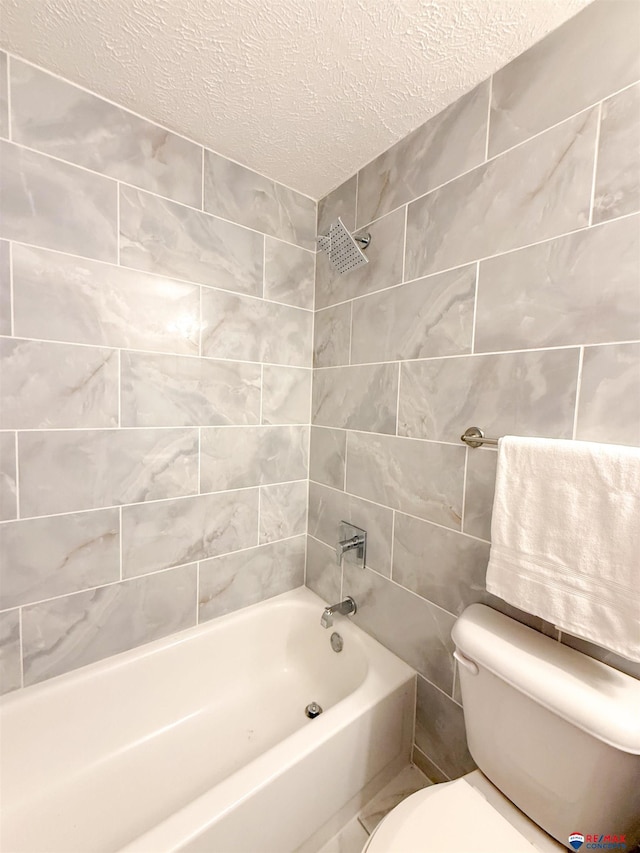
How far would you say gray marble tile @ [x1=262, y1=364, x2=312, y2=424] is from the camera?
59.2 inches

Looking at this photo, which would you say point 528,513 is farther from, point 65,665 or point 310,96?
point 65,665

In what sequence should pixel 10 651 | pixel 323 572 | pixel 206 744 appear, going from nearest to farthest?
1. pixel 10 651
2. pixel 206 744
3. pixel 323 572

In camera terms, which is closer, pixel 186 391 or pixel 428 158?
pixel 428 158

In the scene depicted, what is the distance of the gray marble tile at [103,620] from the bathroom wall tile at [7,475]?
0.32 metres

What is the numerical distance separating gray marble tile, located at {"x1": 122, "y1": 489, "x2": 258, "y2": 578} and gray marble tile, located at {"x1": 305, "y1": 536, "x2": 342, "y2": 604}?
31 cm

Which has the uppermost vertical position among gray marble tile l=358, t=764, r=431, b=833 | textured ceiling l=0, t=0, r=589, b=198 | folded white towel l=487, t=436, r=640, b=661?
textured ceiling l=0, t=0, r=589, b=198

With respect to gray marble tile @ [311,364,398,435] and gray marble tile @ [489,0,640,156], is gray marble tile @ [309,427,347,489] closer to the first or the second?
gray marble tile @ [311,364,398,435]

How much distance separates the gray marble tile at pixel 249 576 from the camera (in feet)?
4.66

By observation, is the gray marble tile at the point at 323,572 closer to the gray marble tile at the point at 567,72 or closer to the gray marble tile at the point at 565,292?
the gray marble tile at the point at 565,292

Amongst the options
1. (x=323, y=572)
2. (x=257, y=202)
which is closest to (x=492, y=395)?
(x=323, y=572)

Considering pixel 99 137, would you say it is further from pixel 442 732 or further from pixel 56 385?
pixel 442 732

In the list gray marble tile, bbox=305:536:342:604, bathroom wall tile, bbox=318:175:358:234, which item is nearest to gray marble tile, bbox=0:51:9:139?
bathroom wall tile, bbox=318:175:358:234

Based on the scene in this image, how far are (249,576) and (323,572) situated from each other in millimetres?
336

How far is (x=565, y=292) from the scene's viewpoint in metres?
0.82
